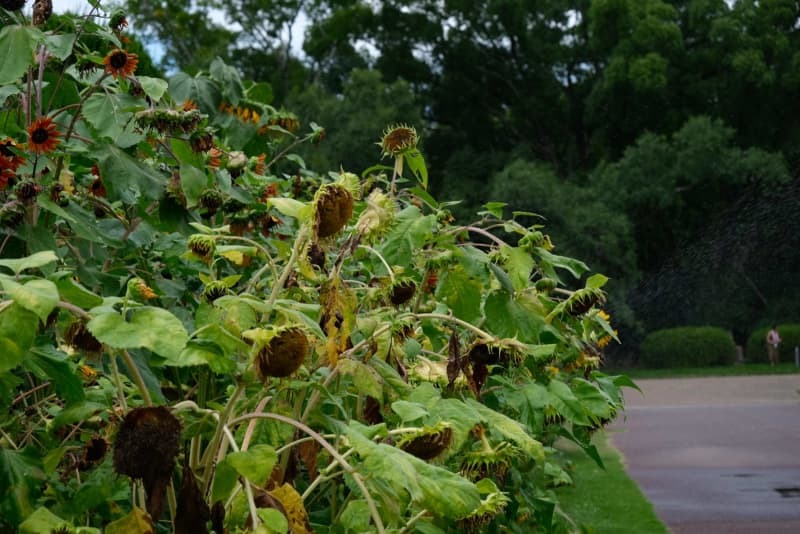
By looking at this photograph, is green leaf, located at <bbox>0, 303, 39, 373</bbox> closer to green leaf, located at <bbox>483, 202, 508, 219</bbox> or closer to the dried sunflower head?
the dried sunflower head

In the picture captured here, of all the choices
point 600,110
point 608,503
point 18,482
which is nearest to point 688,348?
point 600,110

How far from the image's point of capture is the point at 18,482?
1.38 meters

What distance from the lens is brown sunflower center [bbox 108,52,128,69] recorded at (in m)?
2.12

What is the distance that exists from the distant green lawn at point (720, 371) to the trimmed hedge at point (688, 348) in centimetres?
30

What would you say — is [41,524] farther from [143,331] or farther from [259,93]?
[259,93]

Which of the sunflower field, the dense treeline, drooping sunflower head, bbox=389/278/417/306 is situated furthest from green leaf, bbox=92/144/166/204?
the dense treeline

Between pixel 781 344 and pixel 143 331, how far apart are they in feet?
85.7

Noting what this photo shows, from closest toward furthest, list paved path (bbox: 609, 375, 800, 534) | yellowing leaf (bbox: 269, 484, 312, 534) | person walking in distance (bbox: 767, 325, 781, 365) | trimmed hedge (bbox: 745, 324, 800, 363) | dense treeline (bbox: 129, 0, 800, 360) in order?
1. yellowing leaf (bbox: 269, 484, 312, 534)
2. paved path (bbox: 609, 375, 800, 534)
3. dense treeline (bbox: 129, 0, 800, 360)
4. person walking in distance (bbox: 767, 325, 781, 365)
5. trimmed hedge (bbox: 745, 324, 800, 363)

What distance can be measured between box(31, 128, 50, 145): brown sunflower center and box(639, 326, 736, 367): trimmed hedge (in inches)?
963

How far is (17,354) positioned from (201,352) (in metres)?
0.19

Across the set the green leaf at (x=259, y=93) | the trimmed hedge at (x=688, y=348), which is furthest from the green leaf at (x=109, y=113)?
the trimmed hedge at (x=688, y=348)

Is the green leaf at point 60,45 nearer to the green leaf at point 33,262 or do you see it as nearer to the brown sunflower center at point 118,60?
the brown sunflower center at point 118,60

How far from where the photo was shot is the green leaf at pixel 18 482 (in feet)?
4.48

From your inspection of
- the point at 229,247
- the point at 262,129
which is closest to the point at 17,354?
the point at 229,247
